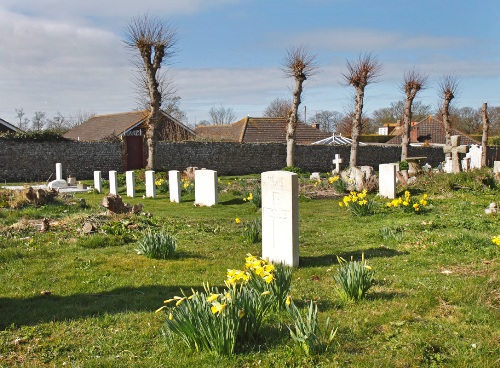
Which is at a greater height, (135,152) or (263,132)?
(263,132)

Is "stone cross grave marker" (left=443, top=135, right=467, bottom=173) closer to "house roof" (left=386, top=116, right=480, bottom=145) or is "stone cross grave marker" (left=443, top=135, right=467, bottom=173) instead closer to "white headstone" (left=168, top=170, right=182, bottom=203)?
"white headstone" (left=168, top=170, right=182, bottom=203)

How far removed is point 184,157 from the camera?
32.6 meters

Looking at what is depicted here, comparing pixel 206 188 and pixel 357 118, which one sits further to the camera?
pixel 357 118

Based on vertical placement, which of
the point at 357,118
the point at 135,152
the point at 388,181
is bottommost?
the point at 388,181

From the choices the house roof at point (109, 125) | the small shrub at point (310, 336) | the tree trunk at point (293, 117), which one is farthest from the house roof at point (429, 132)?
the small shrub at point (310, 336)

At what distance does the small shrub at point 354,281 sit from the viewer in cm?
Answer: 544

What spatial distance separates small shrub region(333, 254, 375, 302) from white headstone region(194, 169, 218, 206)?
10.2 metres

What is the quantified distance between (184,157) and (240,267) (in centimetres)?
Result: 2563

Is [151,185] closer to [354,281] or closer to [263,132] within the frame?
[354,281]

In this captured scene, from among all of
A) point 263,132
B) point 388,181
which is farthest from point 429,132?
point 388,181

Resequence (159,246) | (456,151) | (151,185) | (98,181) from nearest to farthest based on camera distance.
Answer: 1. (159,246)
2. (151,185)
3. (456,151)
4. (98,181)

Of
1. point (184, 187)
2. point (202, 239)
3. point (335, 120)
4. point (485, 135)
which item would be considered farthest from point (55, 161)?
point (335, 120)

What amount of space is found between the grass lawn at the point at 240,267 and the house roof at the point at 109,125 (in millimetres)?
27859

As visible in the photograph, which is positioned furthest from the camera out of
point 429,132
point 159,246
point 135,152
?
point 429,132
